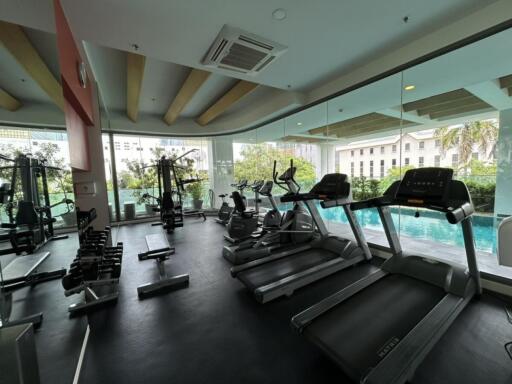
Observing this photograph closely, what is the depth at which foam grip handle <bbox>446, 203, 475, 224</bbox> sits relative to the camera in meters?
1.75

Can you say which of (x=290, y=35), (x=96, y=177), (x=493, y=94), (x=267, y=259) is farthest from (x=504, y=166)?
(x=96, y=177)

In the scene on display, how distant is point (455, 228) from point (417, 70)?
2.56 metres

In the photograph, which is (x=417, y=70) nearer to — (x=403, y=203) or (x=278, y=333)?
(x=403, y=203)

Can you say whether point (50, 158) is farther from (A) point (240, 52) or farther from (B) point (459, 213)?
(B) point (459, 213)

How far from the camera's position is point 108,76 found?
165 inches

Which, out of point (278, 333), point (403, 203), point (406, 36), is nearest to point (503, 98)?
point (406, 36)

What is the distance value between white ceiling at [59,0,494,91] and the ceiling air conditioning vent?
76 millimetres

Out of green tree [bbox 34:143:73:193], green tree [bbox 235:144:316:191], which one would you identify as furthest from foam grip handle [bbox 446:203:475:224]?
green tree [bbox 235:144:316:191]

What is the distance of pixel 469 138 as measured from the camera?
292 centimetres

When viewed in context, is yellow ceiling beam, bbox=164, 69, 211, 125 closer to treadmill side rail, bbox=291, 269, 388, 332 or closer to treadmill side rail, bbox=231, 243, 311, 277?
treadmill side rail, bbox=231, 243, 311, 277

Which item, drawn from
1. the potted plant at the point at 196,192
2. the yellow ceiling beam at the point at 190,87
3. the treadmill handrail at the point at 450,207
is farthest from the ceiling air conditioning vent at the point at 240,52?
the potted plant at the point at 196,192

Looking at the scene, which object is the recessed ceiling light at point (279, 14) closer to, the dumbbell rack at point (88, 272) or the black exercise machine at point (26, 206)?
the black exercise machine at point (26, 206)

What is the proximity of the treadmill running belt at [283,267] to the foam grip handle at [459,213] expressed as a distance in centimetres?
163

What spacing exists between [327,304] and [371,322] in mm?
349
